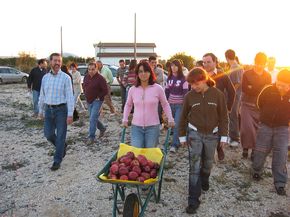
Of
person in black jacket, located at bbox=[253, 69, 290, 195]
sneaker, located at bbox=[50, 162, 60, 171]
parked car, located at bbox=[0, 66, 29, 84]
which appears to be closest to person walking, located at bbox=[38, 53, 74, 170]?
sneaker, located at bbox=[50, 162, 60, 171]

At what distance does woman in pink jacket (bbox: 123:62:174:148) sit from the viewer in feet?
16.5

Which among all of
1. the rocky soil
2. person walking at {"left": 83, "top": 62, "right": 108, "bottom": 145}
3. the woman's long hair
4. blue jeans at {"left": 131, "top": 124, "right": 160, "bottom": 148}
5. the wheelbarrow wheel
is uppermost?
the woman's long hair

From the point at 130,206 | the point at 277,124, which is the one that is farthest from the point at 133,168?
the point at 277,124

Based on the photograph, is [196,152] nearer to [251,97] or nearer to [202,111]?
[202,111]

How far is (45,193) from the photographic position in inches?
210

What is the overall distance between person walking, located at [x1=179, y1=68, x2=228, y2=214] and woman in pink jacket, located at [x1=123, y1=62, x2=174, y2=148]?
45 centimetres

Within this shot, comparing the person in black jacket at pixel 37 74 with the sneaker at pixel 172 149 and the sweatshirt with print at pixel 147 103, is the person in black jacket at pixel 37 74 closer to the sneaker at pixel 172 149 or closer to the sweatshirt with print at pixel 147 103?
the sneaker at pixel 172 149

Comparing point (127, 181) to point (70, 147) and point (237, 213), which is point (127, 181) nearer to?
point (237, 213)

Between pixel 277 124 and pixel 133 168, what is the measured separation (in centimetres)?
242

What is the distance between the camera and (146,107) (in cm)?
504

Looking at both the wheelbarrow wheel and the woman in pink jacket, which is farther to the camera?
the woman in pink jacket

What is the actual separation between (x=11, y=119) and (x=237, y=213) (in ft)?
29.9

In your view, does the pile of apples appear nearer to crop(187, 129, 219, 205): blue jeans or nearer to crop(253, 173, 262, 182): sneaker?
crop(187, 129, 219, 205): blue jeans

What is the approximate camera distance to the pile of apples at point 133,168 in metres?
3.82
